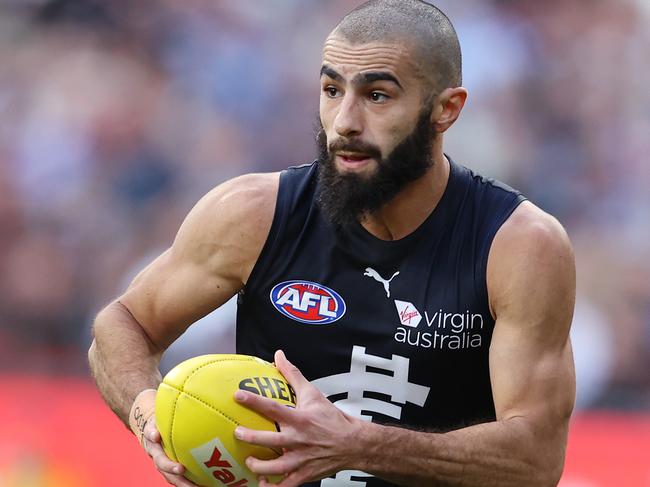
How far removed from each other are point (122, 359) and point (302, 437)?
4.13 ft

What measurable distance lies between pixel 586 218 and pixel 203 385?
6.06 metres

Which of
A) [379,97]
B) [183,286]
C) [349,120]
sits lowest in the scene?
[183,286]

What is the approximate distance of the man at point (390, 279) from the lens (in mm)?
4344

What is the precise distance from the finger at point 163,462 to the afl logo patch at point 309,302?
2.84ft

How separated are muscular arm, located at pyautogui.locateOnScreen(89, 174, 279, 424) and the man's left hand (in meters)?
1.00

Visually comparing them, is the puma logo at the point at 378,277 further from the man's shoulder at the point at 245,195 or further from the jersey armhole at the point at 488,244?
the man's shoulder at the point at 245,195

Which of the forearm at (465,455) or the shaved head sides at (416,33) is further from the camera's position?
the shaved head sides at (416,33)

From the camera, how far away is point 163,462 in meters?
3.90

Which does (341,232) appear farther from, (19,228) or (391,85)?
(19,228)

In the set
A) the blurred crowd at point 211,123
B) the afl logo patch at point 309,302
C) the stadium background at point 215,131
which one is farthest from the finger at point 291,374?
the blurred crowd at point 211,123

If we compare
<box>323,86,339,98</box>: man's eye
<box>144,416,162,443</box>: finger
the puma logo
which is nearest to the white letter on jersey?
the puma logo

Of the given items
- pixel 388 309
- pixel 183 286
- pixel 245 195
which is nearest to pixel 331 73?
pixel 245 195

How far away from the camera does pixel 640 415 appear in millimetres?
8312

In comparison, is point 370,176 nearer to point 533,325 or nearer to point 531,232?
point 531,232
